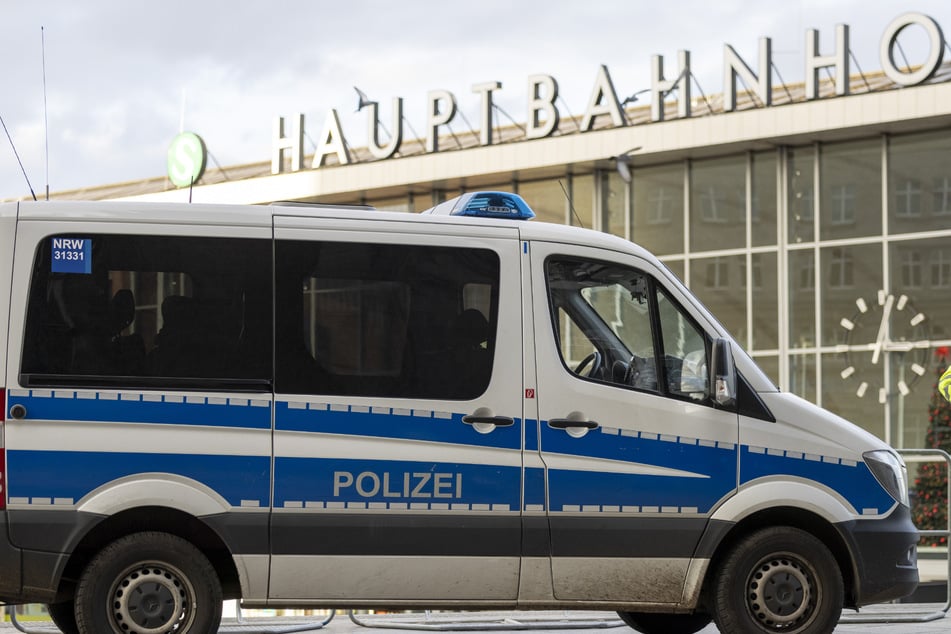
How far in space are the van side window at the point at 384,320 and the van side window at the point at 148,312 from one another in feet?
0.47

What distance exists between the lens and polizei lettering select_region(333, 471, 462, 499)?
6891mm

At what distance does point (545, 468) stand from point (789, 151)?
1686 centimetres

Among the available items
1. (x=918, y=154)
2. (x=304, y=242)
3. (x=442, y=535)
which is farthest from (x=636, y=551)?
(x=918, y=154)

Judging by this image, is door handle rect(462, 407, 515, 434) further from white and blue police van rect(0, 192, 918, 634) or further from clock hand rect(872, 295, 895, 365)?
clock hand rect(872, 295, 895, 365)

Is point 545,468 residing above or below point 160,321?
below

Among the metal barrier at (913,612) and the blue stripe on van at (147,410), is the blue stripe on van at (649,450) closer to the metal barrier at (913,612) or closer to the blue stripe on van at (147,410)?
the blue stripe on van at (147,410)

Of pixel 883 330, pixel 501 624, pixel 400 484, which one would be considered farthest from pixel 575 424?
pixel 883 330

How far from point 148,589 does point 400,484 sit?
1.22 meters

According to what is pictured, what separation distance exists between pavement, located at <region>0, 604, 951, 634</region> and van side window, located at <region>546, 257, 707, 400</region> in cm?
267

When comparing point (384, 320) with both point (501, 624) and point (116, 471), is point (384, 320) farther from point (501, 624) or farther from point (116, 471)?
point (501, 624)

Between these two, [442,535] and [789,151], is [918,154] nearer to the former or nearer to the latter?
[789,151]

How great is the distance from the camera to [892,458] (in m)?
7.73

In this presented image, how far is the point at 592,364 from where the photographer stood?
291 inches

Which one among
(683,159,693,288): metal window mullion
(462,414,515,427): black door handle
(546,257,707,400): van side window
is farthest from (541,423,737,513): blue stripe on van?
(683,159,693,288): metal window mullion
